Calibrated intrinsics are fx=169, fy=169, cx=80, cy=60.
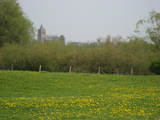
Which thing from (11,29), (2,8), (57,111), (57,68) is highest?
(2,8)

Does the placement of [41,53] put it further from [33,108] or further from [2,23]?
[33,108]

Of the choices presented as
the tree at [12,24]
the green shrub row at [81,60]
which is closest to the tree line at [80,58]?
the green shrub row at [81,60]

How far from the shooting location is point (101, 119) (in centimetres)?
713

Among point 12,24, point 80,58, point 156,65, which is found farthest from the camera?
point 12,24

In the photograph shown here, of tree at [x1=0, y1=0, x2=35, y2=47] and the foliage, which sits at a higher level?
tree at [x1=0, y1=0, x2=35, y2=47]

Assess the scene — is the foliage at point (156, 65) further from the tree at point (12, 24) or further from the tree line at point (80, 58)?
the tree at point (12, 24)

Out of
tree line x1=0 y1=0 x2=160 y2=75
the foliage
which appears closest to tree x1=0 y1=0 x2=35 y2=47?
tree line x1=0 y1=0 x2=160 y2=75

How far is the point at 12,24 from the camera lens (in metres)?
37.7

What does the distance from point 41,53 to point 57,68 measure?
148 inches

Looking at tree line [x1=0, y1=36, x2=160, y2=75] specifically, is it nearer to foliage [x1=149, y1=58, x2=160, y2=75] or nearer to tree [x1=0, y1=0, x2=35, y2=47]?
foliage [x1=149, y1=58, x2=160, y2=75]

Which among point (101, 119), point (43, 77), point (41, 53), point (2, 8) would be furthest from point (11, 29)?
point (101, 119)

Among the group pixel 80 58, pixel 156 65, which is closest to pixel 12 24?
pixel 80 58

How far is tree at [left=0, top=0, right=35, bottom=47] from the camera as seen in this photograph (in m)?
36.8

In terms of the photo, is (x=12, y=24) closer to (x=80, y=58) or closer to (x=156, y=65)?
(x=80, y=58)
